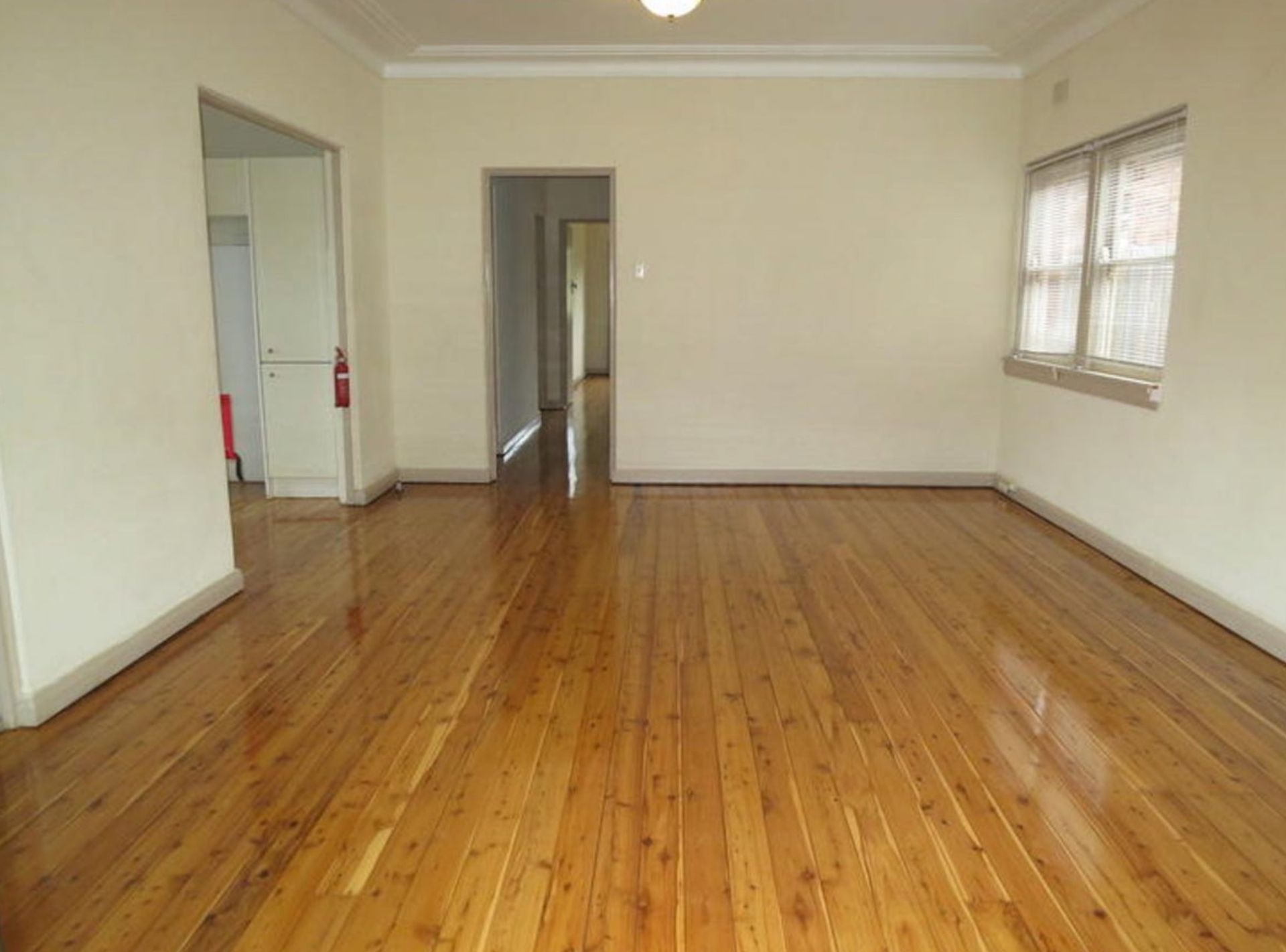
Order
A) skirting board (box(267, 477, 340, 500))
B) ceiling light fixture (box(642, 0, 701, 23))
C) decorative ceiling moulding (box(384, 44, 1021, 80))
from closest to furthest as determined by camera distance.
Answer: ceiling light fixture (box(642, 0, 701, 23)), decorative ceiling moulding (box(384, 44, 1021, 80)), skirting board (box(267, 477, 340, 500))

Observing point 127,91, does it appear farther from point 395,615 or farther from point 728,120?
point 728,120

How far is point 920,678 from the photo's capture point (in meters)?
3.38

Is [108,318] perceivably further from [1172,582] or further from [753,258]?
[1172,582]

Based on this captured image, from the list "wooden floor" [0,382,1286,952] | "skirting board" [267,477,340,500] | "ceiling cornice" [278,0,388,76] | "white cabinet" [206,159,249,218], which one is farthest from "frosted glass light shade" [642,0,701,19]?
"skirting board" [267,477,340,500]

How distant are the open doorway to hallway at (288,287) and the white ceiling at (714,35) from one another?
927 millimetres

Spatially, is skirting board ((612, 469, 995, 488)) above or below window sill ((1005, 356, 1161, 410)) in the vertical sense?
below

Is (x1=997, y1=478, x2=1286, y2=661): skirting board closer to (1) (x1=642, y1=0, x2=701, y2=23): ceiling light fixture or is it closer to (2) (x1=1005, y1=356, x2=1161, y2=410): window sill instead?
(2) (x1=1005, y1=356, x2=1161, y2=410): window sill

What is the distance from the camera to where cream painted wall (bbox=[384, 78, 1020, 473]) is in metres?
6.35

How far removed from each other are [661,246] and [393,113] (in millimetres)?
2053

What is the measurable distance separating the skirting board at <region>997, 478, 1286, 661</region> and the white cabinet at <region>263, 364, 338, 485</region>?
4572 millimetres

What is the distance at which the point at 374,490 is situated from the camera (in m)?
6.29

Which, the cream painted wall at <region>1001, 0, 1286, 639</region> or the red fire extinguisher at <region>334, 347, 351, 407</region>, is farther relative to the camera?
the red fire extinguisher at <region>334, 347, 351, 407</region>

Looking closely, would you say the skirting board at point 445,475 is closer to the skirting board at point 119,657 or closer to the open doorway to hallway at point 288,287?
the open doorway to hallway at point 288,287

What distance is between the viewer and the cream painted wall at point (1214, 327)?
3695mm
